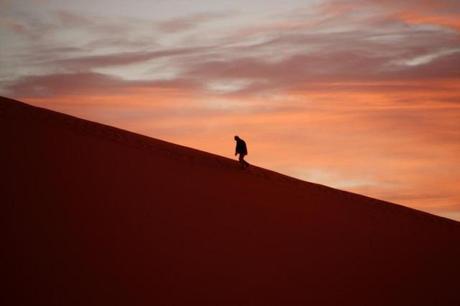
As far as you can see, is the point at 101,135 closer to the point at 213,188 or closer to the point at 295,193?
the point at 213,188

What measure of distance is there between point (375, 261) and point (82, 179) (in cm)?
475

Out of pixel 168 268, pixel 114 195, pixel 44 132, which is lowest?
pixel 168 268

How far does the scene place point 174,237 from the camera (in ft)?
29.1

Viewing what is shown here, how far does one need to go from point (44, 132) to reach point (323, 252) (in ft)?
18.2

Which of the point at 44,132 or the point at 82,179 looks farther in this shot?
the point at 44,132

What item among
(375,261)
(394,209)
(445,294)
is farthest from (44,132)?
(394,209)

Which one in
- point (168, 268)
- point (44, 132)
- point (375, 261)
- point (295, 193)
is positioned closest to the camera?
point (168, 268)

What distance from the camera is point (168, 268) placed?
780 centimetres

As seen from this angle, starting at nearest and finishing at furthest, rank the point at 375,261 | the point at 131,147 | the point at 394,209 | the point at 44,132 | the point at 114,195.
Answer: the point at 114,195
the point at 375,261
the point at 44,132
the point at 131,147
the point at 394,209

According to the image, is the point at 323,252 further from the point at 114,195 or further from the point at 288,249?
the point at 114,195

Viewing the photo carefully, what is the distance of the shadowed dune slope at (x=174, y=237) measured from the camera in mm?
7160

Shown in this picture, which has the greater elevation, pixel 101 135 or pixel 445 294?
pixel 101 135

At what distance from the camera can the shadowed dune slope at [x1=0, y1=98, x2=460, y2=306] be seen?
7.16m

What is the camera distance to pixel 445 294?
32.8 ft
